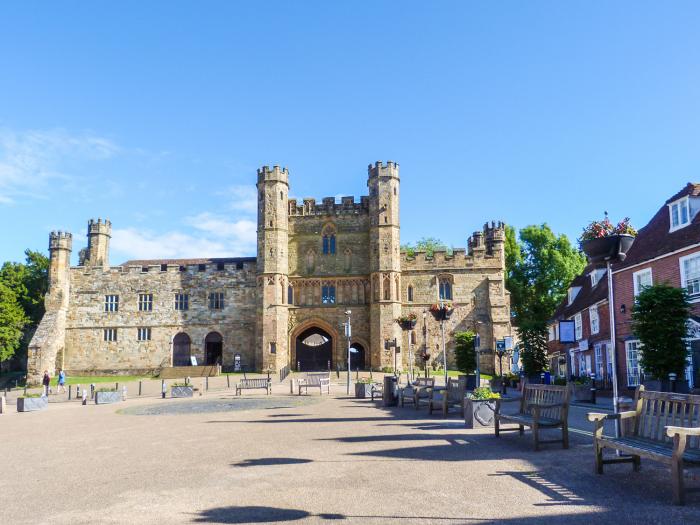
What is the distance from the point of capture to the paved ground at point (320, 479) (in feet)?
20.0

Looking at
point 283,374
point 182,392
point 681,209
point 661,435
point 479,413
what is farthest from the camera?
point 283,374

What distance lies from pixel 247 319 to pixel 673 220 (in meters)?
32.6

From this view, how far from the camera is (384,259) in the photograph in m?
44.6

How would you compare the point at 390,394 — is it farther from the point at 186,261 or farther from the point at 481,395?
the point at 186,261

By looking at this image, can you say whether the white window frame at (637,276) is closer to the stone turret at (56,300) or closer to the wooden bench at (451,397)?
the wooden bench at (451,397)

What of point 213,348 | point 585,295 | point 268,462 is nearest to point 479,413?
point 268,462

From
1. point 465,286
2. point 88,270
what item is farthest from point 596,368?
point 88,270

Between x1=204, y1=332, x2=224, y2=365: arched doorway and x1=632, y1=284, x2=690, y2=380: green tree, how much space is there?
116ft

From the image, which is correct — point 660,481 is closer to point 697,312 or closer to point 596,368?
point 697,312

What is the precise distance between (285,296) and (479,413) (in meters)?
34.0

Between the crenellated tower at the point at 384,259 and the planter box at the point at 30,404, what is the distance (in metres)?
25.2

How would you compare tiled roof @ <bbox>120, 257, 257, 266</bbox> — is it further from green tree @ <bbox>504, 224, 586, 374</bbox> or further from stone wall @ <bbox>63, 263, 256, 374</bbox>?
green tree @ <bbox>504, 224, 586, 374</bbox>

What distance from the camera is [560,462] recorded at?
8445 mm

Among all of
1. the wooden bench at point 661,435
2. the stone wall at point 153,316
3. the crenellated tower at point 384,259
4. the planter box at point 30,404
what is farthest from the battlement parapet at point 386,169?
the wooden bench at point 661,435
